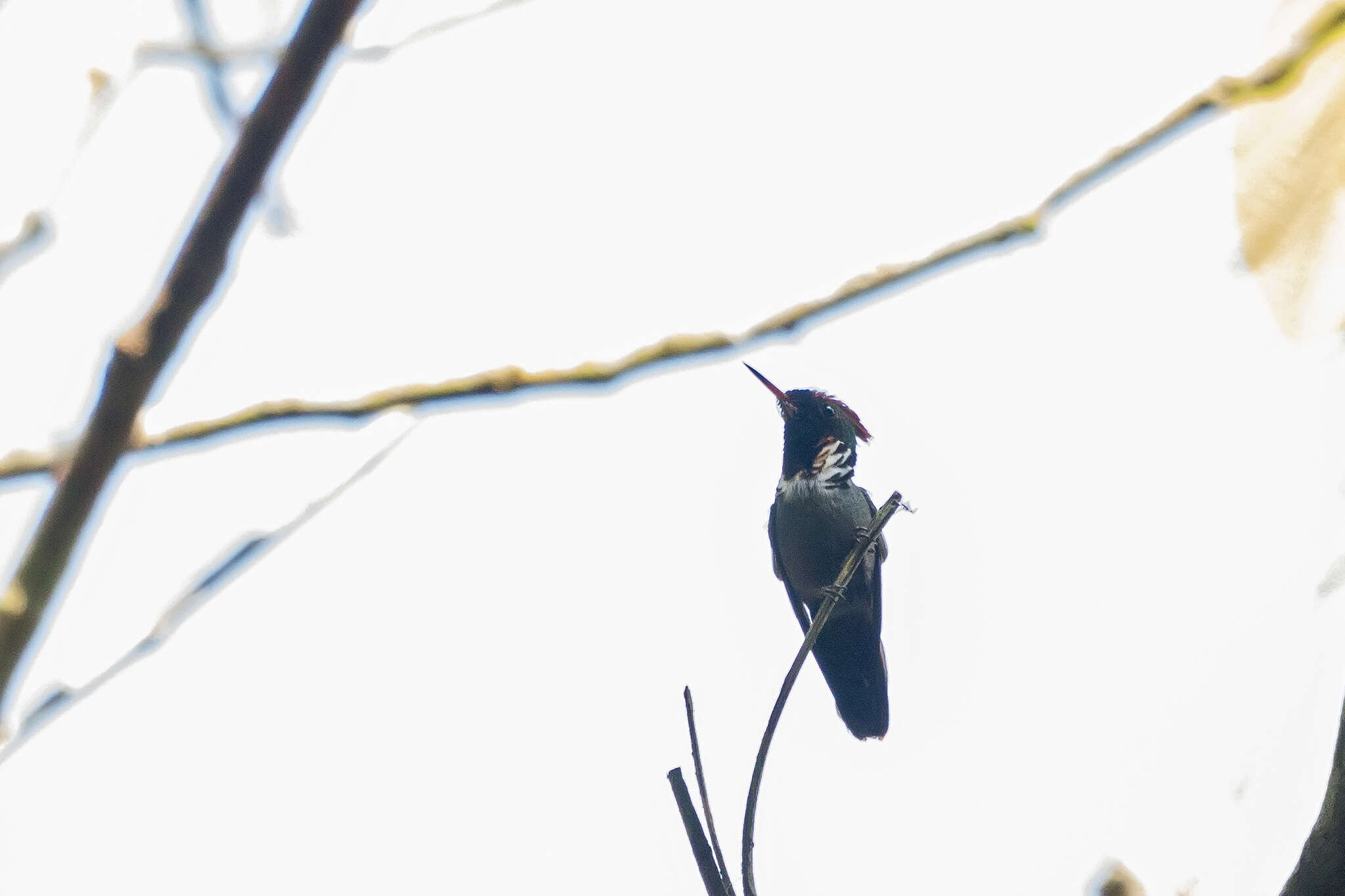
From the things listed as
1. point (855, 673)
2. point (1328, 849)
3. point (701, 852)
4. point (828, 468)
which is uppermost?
point (828, 468)

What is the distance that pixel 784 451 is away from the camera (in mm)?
6027

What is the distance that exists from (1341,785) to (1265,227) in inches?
24.4

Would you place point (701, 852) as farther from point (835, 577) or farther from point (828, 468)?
point (828, 468)

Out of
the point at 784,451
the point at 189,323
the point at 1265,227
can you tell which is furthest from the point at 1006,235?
the point at 784,451

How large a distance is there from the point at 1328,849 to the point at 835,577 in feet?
12.3

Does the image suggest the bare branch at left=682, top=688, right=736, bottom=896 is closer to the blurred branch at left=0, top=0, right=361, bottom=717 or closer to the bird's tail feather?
the blurred branch at left=0, top=0, right=361, bottom=717

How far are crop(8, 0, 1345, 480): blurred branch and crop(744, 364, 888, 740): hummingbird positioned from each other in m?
3.65

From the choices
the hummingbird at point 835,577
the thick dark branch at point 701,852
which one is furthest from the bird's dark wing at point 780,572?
the thick dark branch at point 701,852

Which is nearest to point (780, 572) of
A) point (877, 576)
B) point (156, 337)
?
point (877, 576)

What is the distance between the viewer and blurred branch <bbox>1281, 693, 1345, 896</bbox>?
1.25 metres

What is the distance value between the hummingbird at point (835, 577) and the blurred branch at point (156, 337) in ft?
14.1

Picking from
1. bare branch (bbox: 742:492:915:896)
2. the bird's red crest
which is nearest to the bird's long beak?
the bird's red crest

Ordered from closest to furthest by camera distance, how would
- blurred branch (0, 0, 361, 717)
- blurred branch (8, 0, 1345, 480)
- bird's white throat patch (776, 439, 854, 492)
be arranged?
1. blurred branch (0, 0, 361, 717)
2. blurred branch (8, 0, 1345, 480)
3. bird's white throat patch (776, 439, 854, 492)

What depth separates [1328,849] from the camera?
4.16 ft
